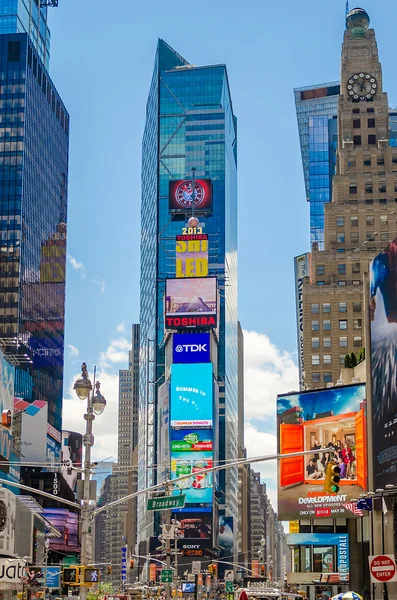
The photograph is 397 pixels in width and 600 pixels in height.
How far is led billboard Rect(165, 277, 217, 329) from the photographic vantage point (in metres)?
187

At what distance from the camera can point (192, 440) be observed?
180 meters

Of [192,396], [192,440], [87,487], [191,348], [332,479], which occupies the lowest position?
[87,487]

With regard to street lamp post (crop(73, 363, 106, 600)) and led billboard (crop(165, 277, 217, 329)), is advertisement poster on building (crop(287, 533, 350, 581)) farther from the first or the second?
led billboard (crop(165, 277, 217, 329))

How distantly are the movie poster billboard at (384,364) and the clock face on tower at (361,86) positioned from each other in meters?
81.2

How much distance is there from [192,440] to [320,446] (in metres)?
97.2

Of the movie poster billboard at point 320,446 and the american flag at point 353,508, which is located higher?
the movie poster billboard at point 320,446

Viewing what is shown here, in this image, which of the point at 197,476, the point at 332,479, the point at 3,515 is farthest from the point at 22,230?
the point at 332,479

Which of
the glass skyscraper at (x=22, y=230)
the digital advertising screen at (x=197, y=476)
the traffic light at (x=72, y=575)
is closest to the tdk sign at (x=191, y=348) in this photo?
the digital advertising screen at (x=197, y=476)

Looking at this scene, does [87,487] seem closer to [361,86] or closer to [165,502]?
[165,502]

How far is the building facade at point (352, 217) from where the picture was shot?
12975 cm

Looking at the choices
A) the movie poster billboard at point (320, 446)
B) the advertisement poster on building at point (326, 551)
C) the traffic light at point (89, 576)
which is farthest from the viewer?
the advertisement poster on building at point (326, 551)

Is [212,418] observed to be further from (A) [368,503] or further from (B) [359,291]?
(A) [368,503]

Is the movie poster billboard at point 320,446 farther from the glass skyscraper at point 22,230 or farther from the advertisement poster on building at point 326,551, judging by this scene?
the glass skyscraper at point 22,230

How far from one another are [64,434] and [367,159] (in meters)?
77.7
